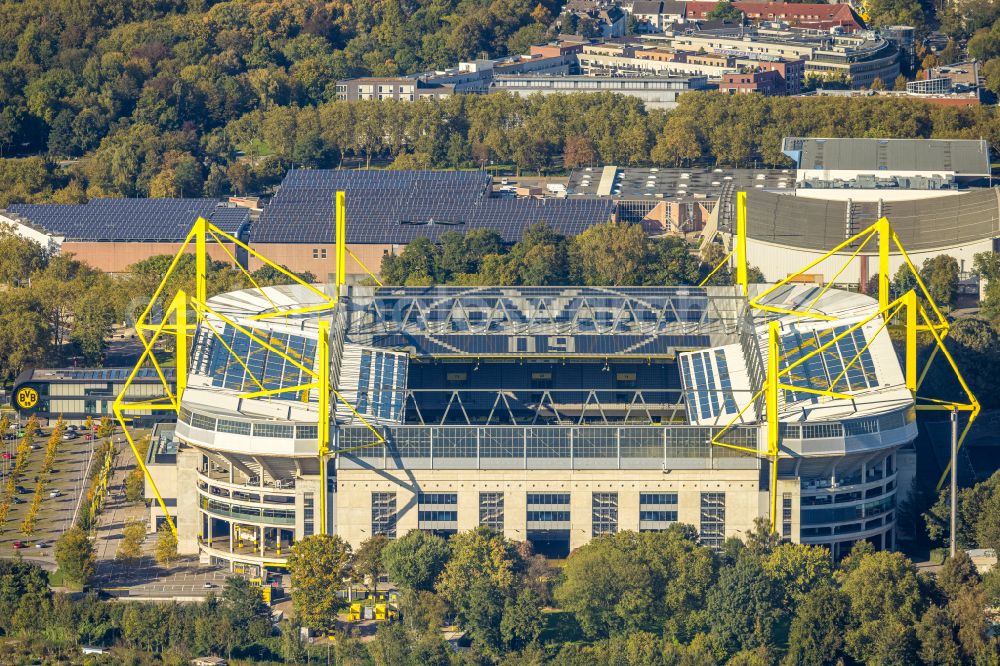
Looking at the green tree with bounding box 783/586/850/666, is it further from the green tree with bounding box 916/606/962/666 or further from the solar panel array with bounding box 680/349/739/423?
the solar panel array with bounding box 680/349/739/423

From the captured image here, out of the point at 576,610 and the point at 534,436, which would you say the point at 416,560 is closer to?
the point at 576,610

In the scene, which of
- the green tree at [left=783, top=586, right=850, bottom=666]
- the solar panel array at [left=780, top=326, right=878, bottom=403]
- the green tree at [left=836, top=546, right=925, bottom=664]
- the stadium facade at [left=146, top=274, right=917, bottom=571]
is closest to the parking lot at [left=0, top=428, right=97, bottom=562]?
the stadium facade at [left=146, top=274, right=917, bottom=571]

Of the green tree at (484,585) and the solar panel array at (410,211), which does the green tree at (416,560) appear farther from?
the solar panel array at (410,211)

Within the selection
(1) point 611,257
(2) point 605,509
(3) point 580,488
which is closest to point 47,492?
(3) point 580,488

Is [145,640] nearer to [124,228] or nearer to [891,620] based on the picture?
[891,620]

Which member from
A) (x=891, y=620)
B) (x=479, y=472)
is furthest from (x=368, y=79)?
(x=891, y=620)
